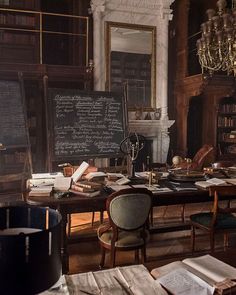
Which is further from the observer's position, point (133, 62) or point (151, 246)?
point (133, 62)

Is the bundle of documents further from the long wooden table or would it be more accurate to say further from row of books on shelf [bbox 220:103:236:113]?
row of books on shelf [bbox 220:103:236:113]

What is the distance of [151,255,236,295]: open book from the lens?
110cm

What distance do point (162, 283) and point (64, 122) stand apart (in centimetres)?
356

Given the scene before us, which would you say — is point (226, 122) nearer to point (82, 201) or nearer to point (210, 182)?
point (210, 182)

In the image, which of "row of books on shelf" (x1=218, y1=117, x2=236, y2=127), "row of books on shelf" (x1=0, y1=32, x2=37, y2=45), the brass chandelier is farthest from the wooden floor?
"row of books on shelf" (x1=0, y1=32, x2=37, y2=45)

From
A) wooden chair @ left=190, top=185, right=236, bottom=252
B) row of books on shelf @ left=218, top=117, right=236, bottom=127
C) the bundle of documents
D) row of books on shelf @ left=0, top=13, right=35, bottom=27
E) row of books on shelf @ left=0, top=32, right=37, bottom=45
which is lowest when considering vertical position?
wooden chair @ left=190, top=185, right=236, bottom=252

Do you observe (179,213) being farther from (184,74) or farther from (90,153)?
(184,74)

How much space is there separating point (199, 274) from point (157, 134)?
5786 mm

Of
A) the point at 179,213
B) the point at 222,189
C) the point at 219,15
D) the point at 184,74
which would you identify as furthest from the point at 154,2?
the point at 222,189

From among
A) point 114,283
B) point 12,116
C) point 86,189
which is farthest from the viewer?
point 12,116

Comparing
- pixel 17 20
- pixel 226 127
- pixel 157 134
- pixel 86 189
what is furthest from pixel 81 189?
pixel 226 127

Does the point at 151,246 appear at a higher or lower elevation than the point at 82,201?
lower

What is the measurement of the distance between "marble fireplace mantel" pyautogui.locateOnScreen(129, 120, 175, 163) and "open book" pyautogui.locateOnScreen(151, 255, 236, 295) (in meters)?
5.47

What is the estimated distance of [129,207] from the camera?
250cm
